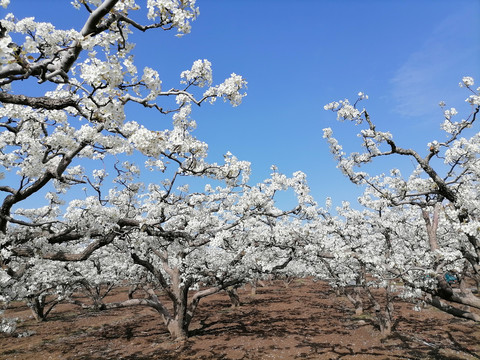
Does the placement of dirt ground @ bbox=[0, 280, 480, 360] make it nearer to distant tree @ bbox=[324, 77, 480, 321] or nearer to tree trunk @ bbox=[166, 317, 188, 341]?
tree trunk @ bbox=[166, 317, 188, 341]

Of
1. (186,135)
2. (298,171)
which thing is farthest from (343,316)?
(186,135)

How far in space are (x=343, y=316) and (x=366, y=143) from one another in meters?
19.4

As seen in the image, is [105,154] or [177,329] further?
[177,329]

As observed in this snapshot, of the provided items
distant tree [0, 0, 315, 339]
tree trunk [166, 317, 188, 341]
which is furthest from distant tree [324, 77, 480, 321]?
tree trunk [166, 317, 188, 341]

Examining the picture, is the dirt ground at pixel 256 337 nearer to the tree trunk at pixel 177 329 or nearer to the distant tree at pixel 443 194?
the tree trunk at pixel 177 329

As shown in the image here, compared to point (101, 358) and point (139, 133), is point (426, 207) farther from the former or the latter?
point (101, 358)

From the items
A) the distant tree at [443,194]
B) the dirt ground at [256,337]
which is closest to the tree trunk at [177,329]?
the dirt ground at [256,337]

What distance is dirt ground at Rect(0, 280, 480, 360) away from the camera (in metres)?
15.4

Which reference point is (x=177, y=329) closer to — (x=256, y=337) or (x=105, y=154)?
(x=256, y=337)

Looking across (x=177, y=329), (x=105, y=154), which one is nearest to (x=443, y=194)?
(x=105, y=154)

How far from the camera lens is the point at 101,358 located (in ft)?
52.7

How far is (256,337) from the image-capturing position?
18.8 m

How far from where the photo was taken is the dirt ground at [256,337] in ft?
50.7

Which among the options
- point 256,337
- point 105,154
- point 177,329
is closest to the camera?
point 105,154
